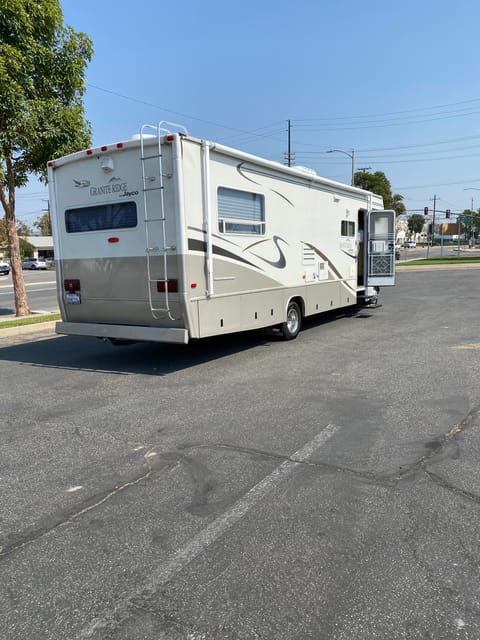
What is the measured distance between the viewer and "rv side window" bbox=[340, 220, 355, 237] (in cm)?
1187

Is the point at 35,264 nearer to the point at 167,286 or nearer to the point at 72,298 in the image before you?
the point at 72,298

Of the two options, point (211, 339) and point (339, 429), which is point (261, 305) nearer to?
point (211, 339)

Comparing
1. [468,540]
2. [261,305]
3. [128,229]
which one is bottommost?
[468,540]

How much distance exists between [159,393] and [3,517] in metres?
3.01

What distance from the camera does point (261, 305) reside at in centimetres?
866

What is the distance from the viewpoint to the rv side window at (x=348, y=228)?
11.9 m

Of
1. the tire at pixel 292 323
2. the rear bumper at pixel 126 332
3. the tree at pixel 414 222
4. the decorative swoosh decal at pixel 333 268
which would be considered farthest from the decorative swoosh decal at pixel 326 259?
the tree at pixel 414 222

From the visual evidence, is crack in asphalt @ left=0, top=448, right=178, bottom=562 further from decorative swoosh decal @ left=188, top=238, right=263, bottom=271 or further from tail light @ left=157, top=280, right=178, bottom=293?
decorative swoosh decal @ left=188, top=238, right=263, bottom=271

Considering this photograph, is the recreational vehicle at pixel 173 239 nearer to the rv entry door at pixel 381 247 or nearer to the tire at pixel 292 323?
the tire at pixel 292 323

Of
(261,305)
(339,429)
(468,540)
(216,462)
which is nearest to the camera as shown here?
(468,540)

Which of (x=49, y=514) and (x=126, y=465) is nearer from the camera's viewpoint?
(x=49, y=514)

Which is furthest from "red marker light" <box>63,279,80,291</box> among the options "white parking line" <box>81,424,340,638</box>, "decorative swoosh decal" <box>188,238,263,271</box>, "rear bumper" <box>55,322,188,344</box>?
"white parking line" <box>81,424,340,638</box>

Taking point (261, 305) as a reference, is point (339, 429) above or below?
below

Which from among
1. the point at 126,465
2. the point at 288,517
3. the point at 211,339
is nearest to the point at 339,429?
the point at 288,517
